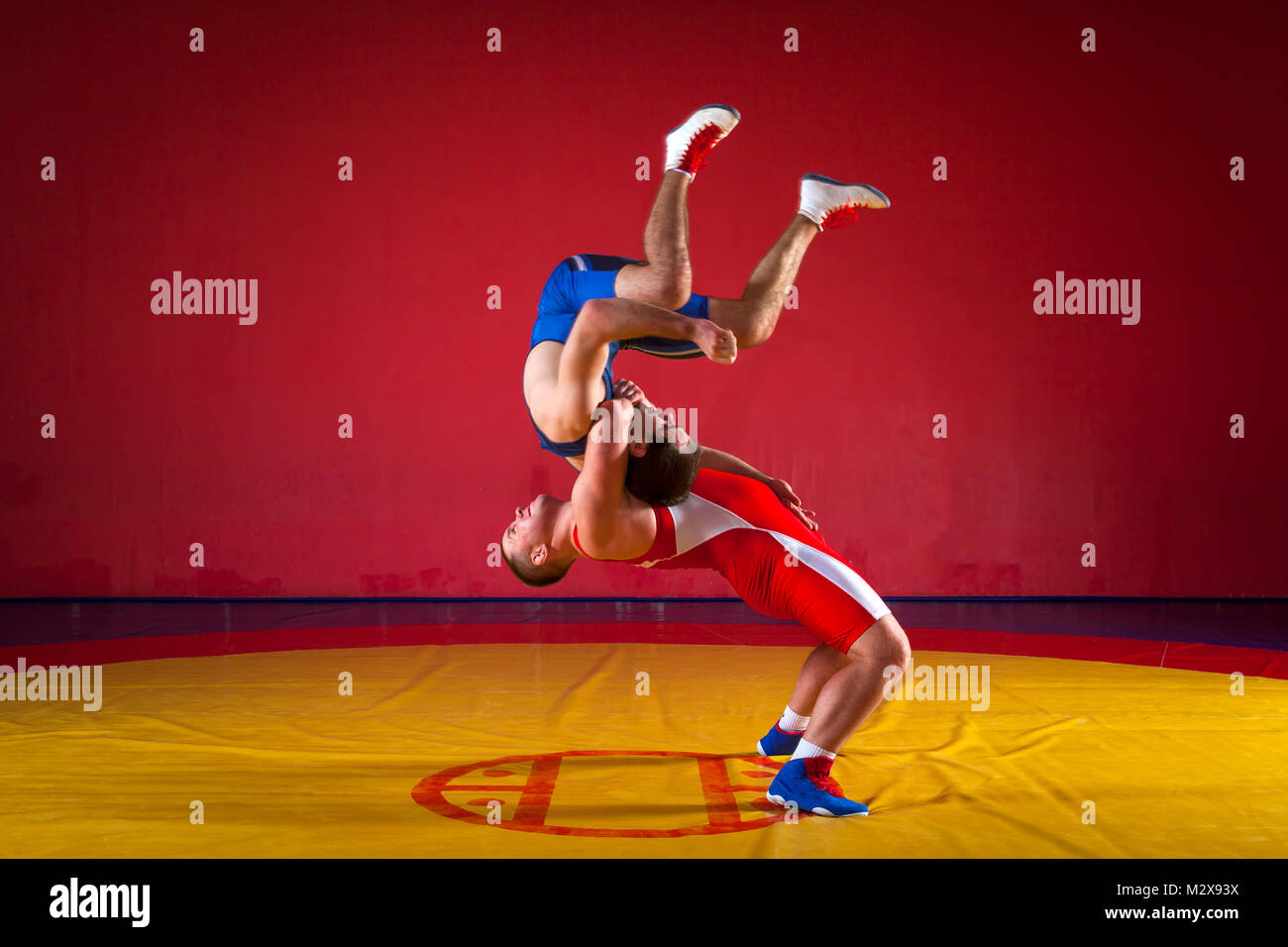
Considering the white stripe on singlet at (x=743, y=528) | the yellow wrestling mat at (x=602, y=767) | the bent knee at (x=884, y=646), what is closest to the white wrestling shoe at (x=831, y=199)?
the white stripe on singlet at (x=743, y=528)

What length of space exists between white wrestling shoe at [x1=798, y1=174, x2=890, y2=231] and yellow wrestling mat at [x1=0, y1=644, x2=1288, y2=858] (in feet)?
5.07

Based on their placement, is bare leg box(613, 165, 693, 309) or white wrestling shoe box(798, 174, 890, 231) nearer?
bare leg box(613, 165, 693, 309)

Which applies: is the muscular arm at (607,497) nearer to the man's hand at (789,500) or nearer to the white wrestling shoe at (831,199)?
the man's hand at (789,500)

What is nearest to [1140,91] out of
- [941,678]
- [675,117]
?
[675,117]

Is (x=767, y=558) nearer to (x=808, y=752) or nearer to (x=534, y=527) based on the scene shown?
(x=808, y=752)

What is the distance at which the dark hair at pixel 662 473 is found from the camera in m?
2.73

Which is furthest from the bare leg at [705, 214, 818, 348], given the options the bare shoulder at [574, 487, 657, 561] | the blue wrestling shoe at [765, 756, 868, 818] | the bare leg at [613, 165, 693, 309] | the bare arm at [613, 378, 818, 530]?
the blue wrestling shoe at [765, 756, 868, 818]

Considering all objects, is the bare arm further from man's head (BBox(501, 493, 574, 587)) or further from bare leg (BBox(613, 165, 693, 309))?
man's head (BBox(501, 493, 574, 587))

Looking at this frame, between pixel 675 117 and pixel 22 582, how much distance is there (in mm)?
5384

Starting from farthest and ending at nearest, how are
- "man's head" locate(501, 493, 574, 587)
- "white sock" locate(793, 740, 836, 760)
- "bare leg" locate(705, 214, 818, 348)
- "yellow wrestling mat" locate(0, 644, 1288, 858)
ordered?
"bare leg" locate(705, 214, 818, 348), "man's head" locate(501, 493, 574, 587), "white sock" locate(793, 740, 836, 760), "yellow wrestling mat" locate(0, 644, 1288, 858)

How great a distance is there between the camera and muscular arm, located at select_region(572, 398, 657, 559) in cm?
258

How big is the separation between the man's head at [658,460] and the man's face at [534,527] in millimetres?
251

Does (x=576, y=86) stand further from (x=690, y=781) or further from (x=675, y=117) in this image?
(x=690, y=781)

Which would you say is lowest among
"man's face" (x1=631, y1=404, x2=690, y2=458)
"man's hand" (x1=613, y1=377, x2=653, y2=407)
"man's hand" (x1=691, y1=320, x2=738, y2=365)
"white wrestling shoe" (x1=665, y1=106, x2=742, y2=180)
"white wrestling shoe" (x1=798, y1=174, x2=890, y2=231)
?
"man's face" (x1=631, y1=404, x2=690, y2=458)
